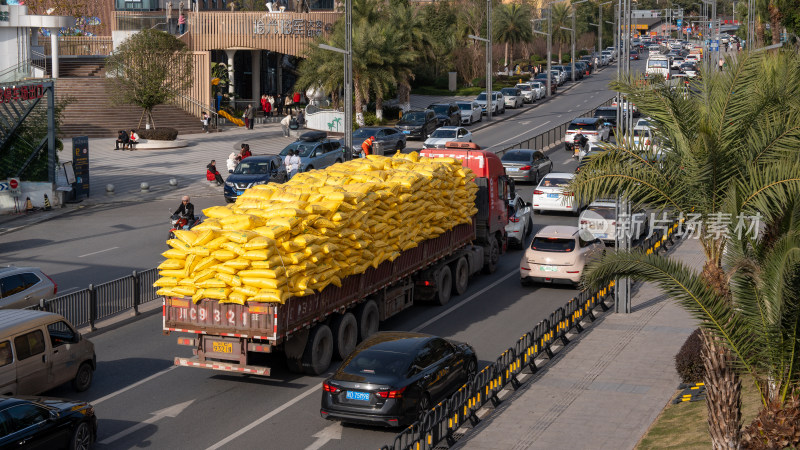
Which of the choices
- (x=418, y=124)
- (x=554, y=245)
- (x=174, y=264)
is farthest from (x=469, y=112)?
(x=174, y=264)

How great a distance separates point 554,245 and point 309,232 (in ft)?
31.0

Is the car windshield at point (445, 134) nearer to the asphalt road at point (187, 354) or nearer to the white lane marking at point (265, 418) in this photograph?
the asphalt road at point (187, 354)

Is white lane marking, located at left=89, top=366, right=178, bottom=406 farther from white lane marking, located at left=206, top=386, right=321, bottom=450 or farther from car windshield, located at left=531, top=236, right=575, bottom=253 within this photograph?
car windshield, located at left=531, top=236, right=575, bottom=253

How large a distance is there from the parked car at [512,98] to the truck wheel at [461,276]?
48479mm

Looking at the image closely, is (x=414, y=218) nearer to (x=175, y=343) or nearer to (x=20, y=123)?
(x=175, y=343)

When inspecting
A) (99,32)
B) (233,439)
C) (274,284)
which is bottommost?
(233,439)

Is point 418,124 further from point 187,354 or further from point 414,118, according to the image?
point 187,354

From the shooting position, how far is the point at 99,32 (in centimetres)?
Result: 8612

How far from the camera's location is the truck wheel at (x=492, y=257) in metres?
27.0

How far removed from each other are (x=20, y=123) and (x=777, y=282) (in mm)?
33047

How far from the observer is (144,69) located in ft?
165

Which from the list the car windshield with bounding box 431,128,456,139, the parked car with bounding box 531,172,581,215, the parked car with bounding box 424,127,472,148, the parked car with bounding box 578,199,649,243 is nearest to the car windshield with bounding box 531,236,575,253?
the parked car with bounding box 578,199,649,243

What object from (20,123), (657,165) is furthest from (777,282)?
(20,123)

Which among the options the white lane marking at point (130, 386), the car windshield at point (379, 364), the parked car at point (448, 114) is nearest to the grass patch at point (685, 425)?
the car windshield at point (379, 364)
